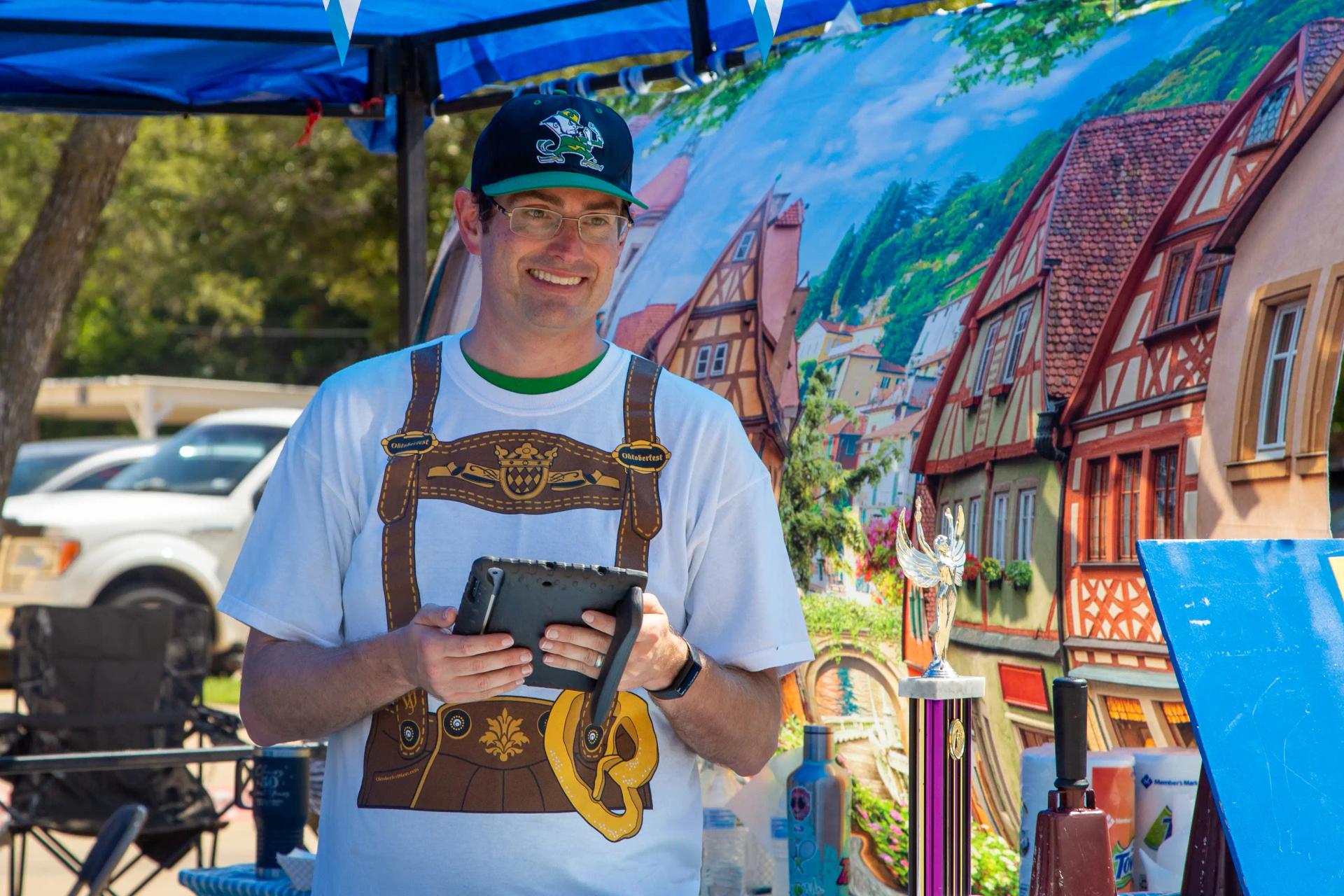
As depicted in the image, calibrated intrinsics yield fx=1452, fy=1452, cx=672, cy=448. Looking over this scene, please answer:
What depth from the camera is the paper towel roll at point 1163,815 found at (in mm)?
2293

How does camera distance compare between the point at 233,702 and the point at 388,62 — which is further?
the point at 233,702

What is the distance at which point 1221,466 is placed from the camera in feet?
7.93

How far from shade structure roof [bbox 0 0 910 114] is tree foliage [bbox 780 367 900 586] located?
1.06 metres

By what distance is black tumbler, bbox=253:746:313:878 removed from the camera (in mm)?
3311

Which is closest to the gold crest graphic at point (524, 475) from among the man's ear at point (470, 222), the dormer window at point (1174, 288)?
the man's ear at point (470, 222)

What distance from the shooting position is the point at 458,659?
1731 millimetres

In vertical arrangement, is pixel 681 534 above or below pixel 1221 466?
below

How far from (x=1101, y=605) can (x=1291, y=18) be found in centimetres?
105

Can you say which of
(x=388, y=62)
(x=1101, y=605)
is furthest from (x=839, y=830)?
(x=388, y=62)

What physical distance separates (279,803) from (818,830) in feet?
4.53

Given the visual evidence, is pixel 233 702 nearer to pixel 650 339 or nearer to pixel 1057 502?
pixel 650 339

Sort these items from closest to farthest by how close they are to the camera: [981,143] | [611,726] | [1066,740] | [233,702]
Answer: [1066,740] < [611,726] < [981,143] < [233,702]

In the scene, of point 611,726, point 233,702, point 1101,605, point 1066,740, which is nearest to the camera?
point 1066,740

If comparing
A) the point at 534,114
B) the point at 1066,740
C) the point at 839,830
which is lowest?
the point at 839,830
